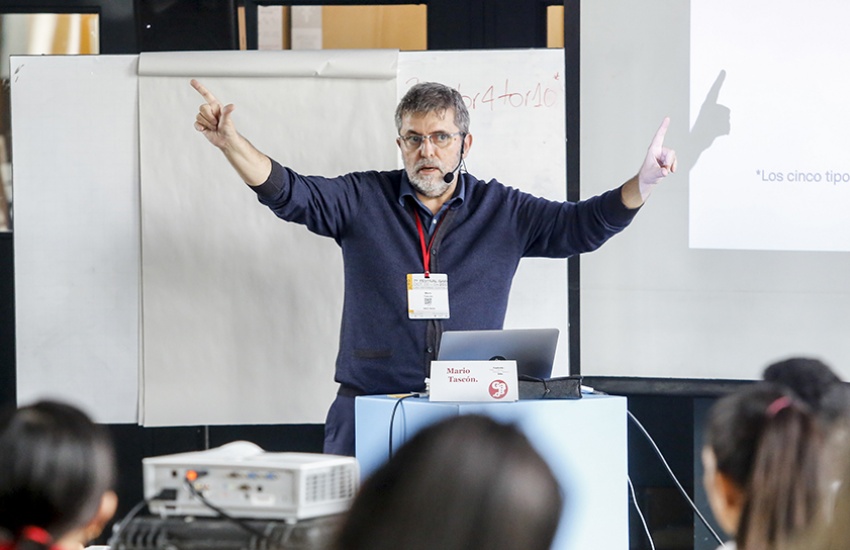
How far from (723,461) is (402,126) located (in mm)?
1937

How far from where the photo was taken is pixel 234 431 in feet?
13.7

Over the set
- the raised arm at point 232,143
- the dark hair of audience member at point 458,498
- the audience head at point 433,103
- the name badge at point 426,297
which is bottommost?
the dark hair of audience member at point 458,498

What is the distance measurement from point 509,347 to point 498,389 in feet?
0.46

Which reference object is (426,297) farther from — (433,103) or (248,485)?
(248,485)

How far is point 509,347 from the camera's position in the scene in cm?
257

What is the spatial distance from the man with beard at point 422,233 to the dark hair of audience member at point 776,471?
5.60ft

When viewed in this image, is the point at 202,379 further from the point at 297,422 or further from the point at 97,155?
the point at 97,155

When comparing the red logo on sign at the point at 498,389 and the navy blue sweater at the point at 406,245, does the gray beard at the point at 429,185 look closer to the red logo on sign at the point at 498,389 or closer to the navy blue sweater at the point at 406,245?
the navy blue sweater at the point at 406,245

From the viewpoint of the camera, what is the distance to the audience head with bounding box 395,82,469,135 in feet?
10.3

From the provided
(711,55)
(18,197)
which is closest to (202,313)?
(18,197)

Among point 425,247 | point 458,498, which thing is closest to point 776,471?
point 458,498

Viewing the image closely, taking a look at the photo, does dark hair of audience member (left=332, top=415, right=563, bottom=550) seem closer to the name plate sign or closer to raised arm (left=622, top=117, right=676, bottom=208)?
the name plate sign

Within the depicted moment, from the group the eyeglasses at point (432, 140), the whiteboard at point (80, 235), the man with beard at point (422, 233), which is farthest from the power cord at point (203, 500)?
the whiteboard at point (80, 235)

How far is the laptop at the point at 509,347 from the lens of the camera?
8.23 feet
